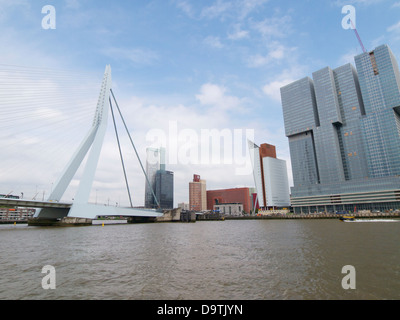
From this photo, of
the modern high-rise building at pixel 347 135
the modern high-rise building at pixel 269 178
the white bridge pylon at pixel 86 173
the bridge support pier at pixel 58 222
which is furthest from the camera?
the modern high-rise building at pixel 269 178

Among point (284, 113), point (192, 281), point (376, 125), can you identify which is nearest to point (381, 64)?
point (376, 125)

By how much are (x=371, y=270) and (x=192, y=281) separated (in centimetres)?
824

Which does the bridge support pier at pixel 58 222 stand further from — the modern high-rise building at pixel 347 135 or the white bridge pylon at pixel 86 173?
the modern high-rise building at pixel 347 135

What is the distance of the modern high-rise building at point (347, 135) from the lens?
103562mm

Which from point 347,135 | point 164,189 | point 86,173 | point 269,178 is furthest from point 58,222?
point 269,178

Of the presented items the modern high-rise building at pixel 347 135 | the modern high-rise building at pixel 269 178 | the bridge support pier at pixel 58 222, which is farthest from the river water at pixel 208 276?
the modern high-rise building at pixel 269 178

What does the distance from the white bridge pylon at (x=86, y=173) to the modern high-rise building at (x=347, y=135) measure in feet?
344

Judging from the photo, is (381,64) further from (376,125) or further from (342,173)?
(342,173)

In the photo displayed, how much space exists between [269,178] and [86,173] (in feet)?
433

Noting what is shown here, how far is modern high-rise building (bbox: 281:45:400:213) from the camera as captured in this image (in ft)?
340

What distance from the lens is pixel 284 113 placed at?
143m

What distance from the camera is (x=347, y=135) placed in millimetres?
118562

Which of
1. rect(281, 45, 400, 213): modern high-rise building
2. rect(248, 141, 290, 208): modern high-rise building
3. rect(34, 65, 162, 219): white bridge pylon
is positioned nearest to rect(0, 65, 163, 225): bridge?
rect(34, 65, 162, 219): white bridge pylon

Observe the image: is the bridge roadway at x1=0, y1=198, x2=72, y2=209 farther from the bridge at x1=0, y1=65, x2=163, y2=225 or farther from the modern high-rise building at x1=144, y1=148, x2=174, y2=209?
the modern high-rise building at x1=144, y1=148, x2=174, y2=209
